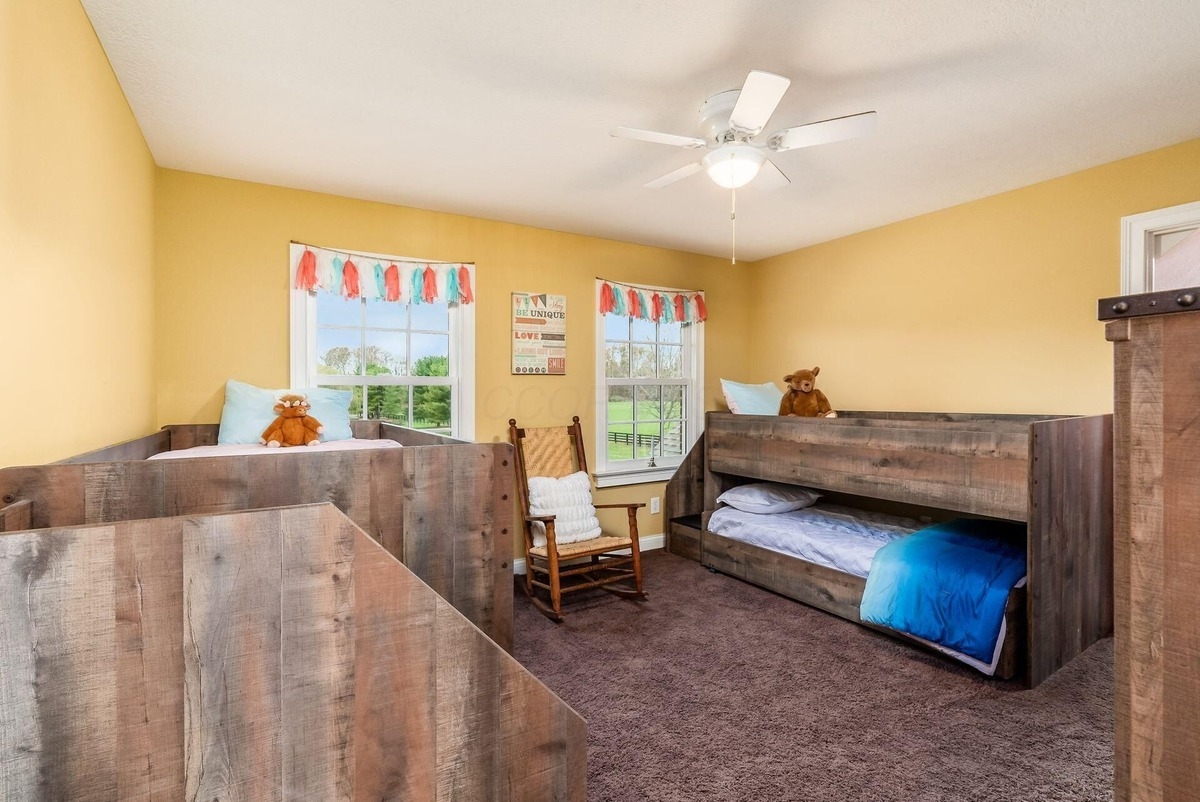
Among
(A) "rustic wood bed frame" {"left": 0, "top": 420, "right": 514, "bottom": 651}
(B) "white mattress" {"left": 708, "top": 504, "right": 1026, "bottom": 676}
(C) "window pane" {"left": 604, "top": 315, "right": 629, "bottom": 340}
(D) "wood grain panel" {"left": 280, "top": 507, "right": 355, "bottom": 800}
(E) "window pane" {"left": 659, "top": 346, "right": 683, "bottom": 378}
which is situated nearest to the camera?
(D) "wood grain panel" {"left": 280, "top": 507, "right": 355, "bottom": 800}

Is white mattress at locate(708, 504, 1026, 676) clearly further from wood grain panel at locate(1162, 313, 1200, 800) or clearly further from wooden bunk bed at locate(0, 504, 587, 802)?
wooden bunk bed at locate(0, 504, 587, 802)

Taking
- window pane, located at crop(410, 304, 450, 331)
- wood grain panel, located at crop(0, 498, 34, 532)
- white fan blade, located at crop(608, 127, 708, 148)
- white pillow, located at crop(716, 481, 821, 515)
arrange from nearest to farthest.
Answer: wood grain panel, located at crop(0, 498, 34, 532) → white fan blade, located at crop(608, 127, 708, 148) → window pane, located at crop(410, 304, 450, 331) → white pillow, located at crop(716, 481, 821, 515)

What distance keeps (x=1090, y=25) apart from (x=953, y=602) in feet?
7.18

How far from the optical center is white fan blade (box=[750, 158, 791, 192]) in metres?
2.31

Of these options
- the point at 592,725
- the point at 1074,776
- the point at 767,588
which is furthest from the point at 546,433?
the point at 1074,776

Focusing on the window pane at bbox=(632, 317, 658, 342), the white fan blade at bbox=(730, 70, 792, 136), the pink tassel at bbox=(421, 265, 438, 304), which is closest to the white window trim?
the white fan blade at bbox=(730, 70, 792, 136)

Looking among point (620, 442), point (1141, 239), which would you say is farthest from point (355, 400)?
point (1141, 239)

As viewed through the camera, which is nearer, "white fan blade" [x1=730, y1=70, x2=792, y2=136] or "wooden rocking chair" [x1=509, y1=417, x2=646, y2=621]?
"white fan blade" [x1=730, y1=70, x2=792, y2=136]

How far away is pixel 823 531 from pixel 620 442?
1666 millimetres

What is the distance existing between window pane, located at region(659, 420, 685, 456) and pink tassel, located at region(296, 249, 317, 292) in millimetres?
2766

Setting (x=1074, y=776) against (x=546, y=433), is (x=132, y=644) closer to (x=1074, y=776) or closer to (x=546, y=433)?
(x=1074, y=776)

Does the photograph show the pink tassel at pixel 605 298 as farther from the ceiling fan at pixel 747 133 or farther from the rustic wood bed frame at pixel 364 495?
the rustic wood bed frame at pixel 364 495

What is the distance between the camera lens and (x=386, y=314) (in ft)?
11.3

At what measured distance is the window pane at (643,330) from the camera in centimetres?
443
